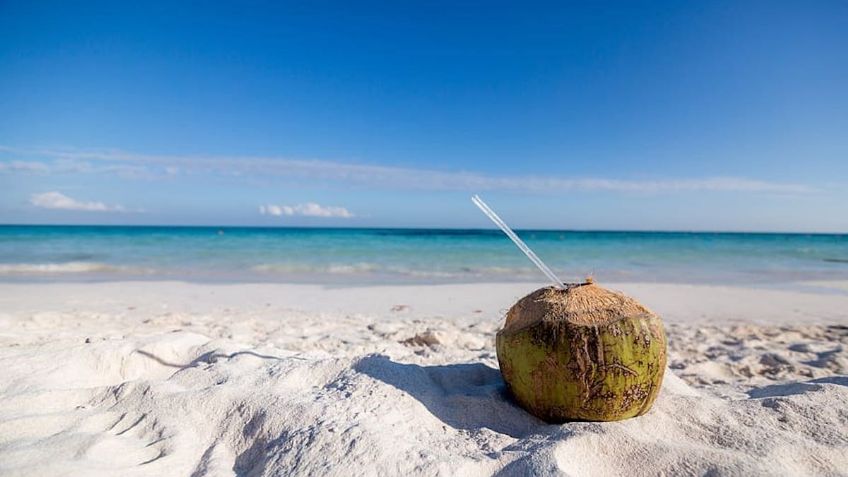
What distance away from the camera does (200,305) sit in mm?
6969

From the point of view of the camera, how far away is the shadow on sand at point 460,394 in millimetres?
2252

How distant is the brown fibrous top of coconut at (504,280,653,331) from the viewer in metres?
2.08

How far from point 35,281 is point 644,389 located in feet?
37.5

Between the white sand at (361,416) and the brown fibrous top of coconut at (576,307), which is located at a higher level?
the brown fibrous top of coconut at (576,307)

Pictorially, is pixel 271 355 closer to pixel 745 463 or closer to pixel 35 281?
pixel 745 463

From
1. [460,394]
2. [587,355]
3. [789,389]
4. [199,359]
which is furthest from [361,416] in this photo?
[789,389]

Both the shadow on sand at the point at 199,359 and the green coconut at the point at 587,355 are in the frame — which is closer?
the green coconut at the point at 587,355

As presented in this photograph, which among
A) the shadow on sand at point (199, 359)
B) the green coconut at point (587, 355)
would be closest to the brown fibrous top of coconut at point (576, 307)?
the green coconut at point (587, 355)

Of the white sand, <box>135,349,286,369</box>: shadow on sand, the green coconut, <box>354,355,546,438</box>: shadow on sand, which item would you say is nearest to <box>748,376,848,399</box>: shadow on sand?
the white sand

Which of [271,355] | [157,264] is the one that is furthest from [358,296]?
[157,264]

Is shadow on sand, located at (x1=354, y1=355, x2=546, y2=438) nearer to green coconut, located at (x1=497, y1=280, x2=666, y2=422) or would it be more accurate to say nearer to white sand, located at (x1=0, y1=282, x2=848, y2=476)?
white sand, located at (x1=0, y1=282, x2=848, y2=476)

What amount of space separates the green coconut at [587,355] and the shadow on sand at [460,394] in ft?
→ 0.46

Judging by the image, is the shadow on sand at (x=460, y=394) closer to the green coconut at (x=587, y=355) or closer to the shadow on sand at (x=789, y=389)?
the green coconut at (x=587, y=355)

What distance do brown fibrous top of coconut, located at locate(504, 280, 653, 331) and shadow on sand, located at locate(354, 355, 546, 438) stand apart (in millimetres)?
430
